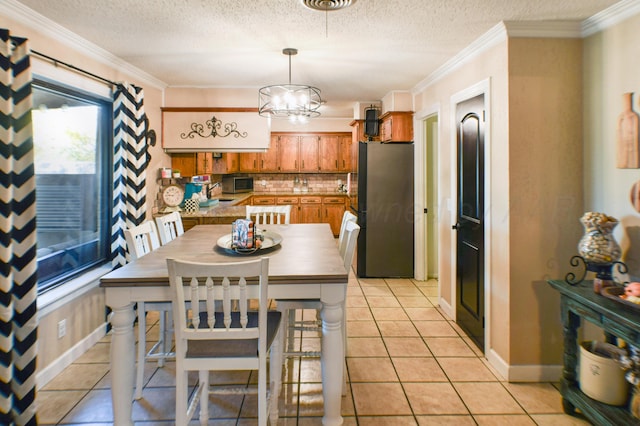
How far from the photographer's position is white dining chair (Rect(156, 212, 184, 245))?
2850mm

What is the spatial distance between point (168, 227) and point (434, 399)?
232cm

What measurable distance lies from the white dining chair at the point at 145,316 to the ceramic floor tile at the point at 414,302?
2.26 m

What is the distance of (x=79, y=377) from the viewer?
2.40 m

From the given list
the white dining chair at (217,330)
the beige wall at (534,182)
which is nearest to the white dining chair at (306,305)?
the white dining chair at (217,330)

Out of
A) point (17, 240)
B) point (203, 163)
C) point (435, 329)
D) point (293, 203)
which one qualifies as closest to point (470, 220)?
point (435, 329)

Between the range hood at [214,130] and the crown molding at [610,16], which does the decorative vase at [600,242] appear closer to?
the crown molding at [610,16]

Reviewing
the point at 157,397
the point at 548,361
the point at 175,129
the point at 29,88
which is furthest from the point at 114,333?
the point at 175,129

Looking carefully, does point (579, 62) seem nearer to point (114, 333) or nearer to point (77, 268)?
point (114, 333)

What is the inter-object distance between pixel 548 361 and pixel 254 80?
3609 mm

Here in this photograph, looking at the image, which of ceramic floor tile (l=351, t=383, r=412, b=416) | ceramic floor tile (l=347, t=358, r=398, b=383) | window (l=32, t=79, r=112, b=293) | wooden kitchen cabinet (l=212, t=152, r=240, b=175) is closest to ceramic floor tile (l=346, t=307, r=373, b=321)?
ceramic floor tile (l=347, t=358, r=398, b=383)

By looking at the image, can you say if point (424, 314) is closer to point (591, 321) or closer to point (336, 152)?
point (591, 321)

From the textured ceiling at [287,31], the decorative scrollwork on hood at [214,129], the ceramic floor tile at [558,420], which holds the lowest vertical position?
the ceramic floor tile at [558,420]

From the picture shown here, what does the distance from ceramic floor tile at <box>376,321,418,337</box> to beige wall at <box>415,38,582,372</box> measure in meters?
0.78

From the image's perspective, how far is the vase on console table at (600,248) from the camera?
190 cm
